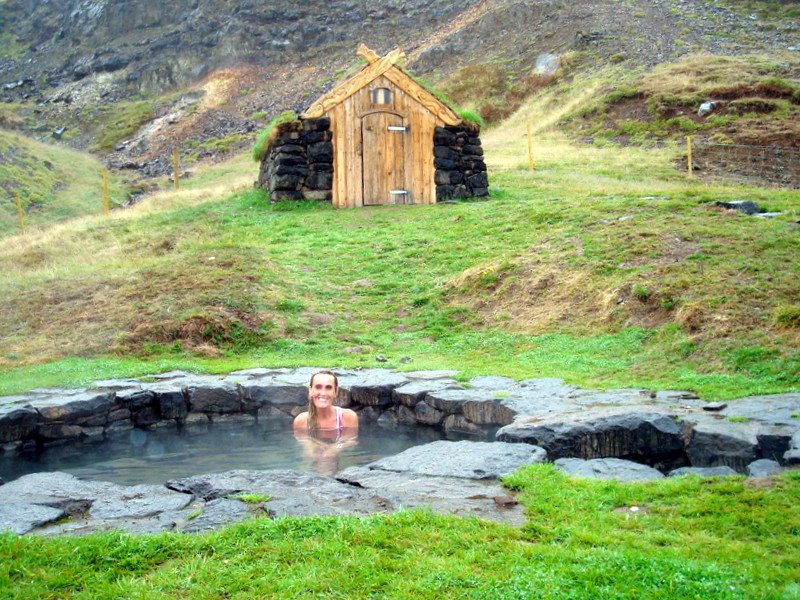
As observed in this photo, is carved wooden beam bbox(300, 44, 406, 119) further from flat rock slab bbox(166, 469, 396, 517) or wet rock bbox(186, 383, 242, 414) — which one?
flat rock slab bbox(166, 469, 396, 517)

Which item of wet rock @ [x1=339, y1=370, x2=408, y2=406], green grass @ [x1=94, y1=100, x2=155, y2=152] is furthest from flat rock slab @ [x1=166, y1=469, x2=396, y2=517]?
green grass @ [x1=94, y1=100, x2=155, y2=152]

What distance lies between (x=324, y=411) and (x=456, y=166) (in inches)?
551

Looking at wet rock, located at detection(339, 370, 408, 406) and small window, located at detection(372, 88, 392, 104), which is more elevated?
small window, located at detection(372, 88, 392, 104)

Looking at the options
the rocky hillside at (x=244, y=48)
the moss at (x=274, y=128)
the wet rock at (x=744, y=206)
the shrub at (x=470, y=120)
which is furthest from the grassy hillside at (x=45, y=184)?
the wet rock at (x=744, y=206)

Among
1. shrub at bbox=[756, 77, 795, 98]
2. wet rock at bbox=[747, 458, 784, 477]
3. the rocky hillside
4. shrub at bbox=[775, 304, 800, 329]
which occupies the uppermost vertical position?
the rocky hillside

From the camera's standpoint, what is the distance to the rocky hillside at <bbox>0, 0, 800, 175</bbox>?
42.9 m

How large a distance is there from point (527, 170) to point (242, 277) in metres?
13.4

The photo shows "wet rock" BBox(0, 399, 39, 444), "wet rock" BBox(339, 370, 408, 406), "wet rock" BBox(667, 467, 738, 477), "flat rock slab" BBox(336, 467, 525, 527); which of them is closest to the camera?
"flat rock slab" BBox(336, 467, 525, 527)

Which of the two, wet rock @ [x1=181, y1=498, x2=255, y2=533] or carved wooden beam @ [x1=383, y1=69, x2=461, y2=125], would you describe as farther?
carved wooden beam @ [x1=383, y1=69, x2=461, y2=125]

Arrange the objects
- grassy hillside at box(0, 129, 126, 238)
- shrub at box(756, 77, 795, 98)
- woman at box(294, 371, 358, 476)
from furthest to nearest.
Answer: shrub at box(756, 77, 795, 98)
grassy hillside at box(0, 129, 126, 238)
woman at box(294, 371, 358, 476)

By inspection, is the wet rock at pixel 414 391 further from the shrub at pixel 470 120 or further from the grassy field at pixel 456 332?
the shrub at pixel 470 120

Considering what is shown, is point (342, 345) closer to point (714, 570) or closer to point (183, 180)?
point (714, 570)

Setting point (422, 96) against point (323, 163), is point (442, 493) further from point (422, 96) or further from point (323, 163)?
point (422, 96)

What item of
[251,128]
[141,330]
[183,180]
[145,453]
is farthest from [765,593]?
[251,128]
